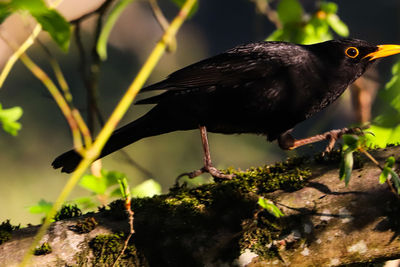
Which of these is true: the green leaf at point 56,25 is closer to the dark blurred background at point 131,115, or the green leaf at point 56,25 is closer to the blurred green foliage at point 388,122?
the blurred green foliage at point 388,122

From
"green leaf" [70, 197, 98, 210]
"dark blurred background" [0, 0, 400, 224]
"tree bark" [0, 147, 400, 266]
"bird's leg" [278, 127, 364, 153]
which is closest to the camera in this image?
"tree bark" [0, 147, 400, 266]

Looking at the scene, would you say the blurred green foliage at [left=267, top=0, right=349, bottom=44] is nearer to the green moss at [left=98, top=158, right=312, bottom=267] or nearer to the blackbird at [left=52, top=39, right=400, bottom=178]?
the blackbird at [left=52, top=39, right=400, bottom=178]

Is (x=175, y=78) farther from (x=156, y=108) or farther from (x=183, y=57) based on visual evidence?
(x=183, y=57)

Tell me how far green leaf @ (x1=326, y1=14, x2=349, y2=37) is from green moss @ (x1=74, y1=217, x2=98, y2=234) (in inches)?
93.6

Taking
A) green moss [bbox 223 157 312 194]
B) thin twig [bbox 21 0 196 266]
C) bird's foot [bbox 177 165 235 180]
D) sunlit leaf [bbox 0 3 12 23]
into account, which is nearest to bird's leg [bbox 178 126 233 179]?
bird's foot [bbox 177 165 235 180]

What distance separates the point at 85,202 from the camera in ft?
11.9

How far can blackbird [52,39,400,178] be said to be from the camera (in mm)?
3748

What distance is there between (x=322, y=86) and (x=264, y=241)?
159 centimetres

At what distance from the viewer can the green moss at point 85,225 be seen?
2766mm

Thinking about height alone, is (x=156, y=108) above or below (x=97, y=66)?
below

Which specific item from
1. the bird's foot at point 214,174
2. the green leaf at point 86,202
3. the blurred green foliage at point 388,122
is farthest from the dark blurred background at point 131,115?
the blurred green foliage at point 388,122

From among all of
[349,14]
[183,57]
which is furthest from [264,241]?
[349,14]

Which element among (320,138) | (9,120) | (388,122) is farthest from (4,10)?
(320,138)

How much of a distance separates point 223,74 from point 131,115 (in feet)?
15.9
